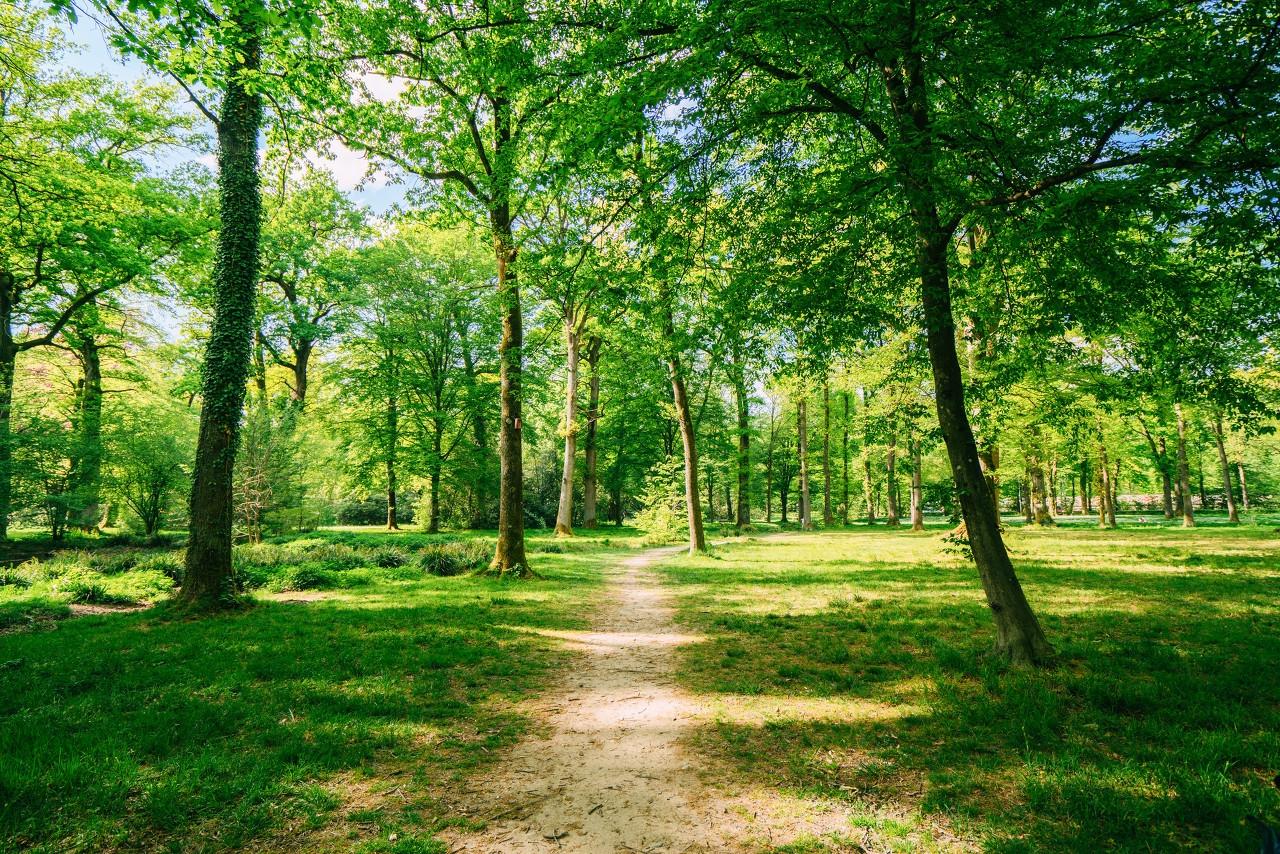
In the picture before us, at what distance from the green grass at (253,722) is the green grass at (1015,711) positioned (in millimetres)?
2299

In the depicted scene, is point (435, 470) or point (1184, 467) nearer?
point (1184, 467)

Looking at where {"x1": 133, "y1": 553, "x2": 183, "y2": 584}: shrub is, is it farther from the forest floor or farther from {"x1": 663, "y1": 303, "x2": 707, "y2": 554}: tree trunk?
{"x1": 663, "y1": 303, "x2": 707, "y2": 554}: tree trunk

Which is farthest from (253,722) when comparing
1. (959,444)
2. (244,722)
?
(959,444)

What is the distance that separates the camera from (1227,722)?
4.19 metres

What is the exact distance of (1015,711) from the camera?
462 centimetres

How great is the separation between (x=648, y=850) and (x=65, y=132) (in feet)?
69.2

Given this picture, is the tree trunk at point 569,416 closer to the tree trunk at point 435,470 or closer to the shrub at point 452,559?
the shrub at point 452,559

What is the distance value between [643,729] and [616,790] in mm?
1037

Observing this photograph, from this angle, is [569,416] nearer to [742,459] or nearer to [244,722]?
[742,459]

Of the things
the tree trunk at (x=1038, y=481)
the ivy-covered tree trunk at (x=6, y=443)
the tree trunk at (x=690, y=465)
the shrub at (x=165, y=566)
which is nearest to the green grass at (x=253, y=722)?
the shrub at (x=165, y=566)

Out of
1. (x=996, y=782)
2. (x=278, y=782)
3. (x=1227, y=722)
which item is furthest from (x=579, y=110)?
(x=1227, y=722)

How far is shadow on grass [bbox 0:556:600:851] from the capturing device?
3.19 meters

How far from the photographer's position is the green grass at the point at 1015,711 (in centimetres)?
313

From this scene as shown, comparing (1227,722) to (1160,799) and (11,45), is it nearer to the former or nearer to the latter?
(1160,799)
